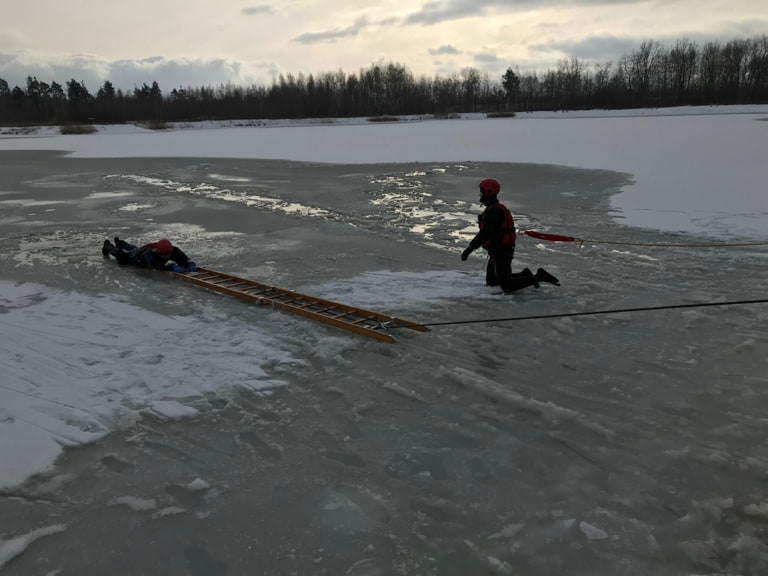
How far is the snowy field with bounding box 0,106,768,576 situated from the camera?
240 cm

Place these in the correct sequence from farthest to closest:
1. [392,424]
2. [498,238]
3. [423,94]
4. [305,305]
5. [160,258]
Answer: [423,94] < [160,258] < [498,238] < [305,305] < [392,424]

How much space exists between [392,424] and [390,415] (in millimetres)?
109

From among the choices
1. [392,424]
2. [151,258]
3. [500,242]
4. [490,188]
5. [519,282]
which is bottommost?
[392,424]

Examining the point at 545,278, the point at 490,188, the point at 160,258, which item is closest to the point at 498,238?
the point at 490,188

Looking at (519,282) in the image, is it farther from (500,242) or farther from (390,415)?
(390,415)

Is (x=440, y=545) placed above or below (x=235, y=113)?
below

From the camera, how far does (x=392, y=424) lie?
10.9 ft

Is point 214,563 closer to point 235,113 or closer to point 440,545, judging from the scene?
point 440,545

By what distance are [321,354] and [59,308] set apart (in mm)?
2953

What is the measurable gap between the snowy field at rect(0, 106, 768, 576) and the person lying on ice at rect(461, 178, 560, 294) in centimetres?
17

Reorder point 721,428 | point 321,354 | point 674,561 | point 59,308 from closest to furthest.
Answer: point 674,561 < point 721,428 < point 321,354 < point 59,308

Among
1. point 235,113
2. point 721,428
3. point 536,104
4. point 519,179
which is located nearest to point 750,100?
point 536,104

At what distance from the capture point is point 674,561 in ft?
7.46

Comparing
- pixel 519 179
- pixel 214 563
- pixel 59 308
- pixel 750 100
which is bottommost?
pixel 214 563
